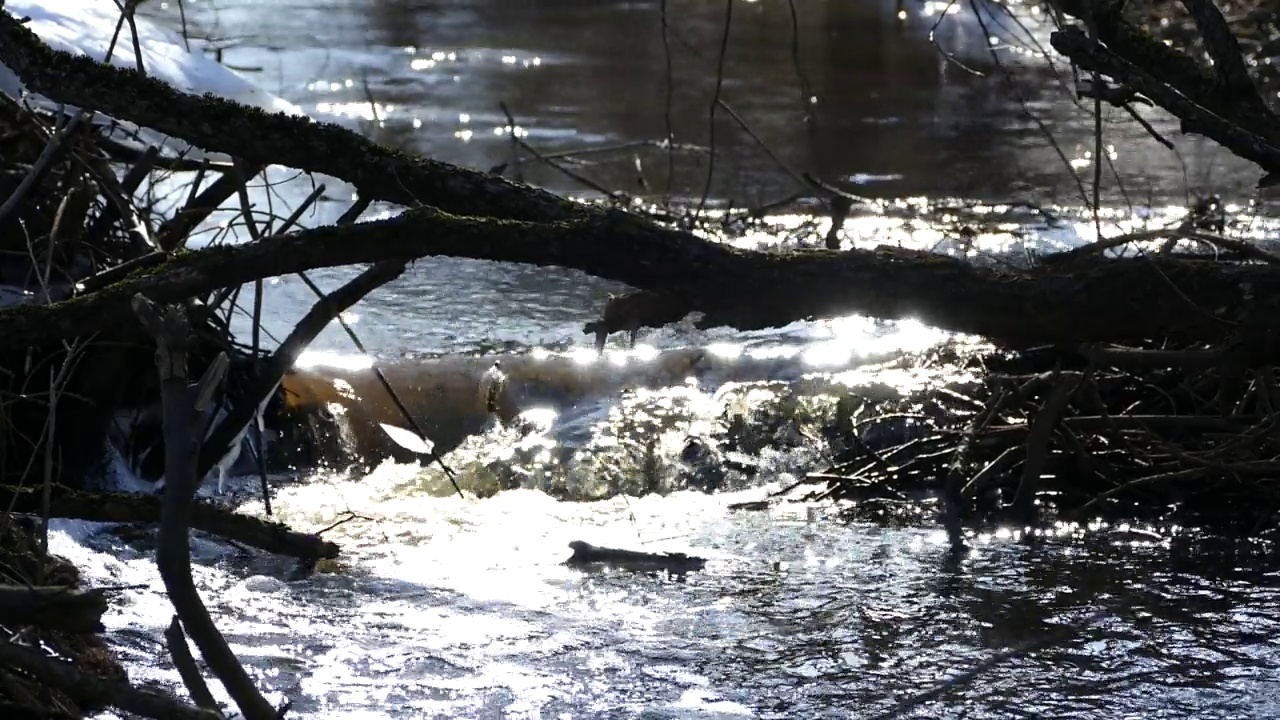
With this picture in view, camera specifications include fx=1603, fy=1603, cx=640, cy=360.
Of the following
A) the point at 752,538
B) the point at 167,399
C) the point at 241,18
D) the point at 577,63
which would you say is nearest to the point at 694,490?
Result: the point at 752,538

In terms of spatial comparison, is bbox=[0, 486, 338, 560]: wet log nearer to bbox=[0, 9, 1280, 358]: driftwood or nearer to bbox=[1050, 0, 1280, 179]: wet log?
bbox=[0, 9, 1280, 358]: driftwood

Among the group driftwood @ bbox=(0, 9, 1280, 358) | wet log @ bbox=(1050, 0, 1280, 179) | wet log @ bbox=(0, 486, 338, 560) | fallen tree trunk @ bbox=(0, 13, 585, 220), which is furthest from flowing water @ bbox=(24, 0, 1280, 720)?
fallen tree trunk @ bbox=(0, 13, 585, 220)

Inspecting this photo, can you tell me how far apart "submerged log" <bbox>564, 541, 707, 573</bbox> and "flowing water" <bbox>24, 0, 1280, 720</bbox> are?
0.27 ft

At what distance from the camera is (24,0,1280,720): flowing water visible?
12.9 feet

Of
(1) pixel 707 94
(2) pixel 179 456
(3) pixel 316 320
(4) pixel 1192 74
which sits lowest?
(2) pixel 179 456

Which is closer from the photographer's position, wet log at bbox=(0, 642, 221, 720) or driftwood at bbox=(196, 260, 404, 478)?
wet log at bbox=(0, 642, 221, 720)

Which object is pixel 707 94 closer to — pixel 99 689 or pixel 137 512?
pixel 137 512

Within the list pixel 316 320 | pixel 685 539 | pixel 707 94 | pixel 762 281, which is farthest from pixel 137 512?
pixel 707 94

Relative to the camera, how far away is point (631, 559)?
16.2ft

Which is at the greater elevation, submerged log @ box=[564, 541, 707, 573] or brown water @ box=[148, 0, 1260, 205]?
brown water @ box=[148, 0, 1260, 205]

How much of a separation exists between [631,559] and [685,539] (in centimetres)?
35

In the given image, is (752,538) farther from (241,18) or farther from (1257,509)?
(241,18)

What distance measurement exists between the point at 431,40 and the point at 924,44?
16.4ft

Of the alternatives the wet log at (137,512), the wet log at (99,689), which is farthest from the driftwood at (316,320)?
the wet log at (99,689)
